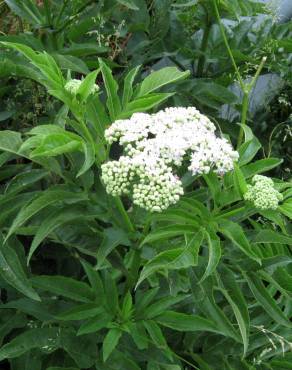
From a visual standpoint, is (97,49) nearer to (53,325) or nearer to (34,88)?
(34,88)

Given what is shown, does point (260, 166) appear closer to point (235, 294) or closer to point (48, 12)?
point (235, 294)

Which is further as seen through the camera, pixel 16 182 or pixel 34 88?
pixel 34 88

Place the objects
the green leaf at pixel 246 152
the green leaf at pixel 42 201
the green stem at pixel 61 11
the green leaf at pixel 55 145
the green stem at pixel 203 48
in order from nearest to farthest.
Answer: the green leaf at pixel 55 145, the green leaf at pixel 42 201, the green leaf at pixel 246 152, the green stem at pixel 61 11, the green stem at pixel 203 48

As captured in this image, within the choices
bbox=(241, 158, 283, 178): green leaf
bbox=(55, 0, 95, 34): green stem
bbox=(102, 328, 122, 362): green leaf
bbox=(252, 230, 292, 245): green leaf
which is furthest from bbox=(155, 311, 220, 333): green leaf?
bbox=(55, 0, 95, 34): green stem

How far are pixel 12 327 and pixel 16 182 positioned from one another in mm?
370

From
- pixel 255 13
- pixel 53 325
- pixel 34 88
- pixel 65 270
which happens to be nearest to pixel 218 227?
pixel 53 325

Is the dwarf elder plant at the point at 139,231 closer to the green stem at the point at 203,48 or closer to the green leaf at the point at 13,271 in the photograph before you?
the green leaf at the point at 13,271

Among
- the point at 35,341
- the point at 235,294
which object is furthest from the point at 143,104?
the point at 35,341

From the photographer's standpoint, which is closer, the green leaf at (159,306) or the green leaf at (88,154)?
the green leaf at (88,154)

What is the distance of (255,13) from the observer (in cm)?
223

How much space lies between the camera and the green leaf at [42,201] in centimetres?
118

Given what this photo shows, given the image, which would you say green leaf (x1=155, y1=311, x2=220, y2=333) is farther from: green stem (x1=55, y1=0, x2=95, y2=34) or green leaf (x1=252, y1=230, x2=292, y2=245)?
green stem (x1=55, y1=0, x2=95, y2=34)

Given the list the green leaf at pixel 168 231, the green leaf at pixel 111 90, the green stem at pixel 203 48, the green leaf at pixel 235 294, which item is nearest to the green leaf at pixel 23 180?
the green leaf at pixel 111 90

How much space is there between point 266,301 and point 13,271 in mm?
502
